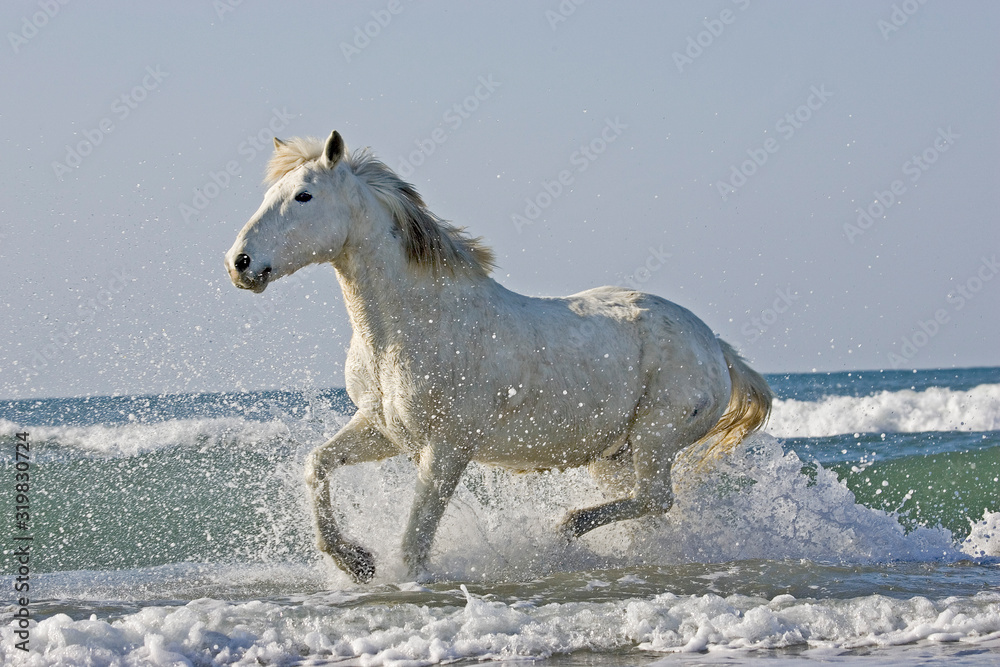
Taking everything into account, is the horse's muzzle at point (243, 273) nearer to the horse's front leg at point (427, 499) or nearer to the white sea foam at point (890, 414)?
the horse's front leg at point (427, 499)

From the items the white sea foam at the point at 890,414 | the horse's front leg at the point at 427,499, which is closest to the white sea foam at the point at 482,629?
the horse's front leg at the point at 427,499

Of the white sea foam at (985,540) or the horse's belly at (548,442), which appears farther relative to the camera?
the white sea foam at (985,540)

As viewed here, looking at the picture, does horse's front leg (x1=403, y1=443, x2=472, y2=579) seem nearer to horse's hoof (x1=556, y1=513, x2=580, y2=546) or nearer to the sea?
the sea

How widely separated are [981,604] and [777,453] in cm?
227

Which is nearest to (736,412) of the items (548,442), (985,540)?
(548,442)

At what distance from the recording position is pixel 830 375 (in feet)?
157

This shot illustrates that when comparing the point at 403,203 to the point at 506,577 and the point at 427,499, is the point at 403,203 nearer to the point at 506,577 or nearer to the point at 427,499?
the point at 427,499

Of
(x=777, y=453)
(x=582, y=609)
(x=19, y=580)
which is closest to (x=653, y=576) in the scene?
(x=582, y=609)

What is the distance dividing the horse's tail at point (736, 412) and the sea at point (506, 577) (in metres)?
0.14

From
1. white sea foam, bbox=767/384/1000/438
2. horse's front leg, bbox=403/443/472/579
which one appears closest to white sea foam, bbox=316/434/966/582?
horse's front leg, bbox=403/443/472/579

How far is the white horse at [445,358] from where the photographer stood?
4.96 metres

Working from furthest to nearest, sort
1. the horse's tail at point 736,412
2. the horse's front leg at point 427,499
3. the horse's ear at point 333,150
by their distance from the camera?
1. the horse's tail at point 736,412
2. the horse's front leg at point 427,499
3. the horse's ear at point 333,150

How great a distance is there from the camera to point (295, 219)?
479 cm

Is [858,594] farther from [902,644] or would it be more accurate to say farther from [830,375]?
[830,375]
